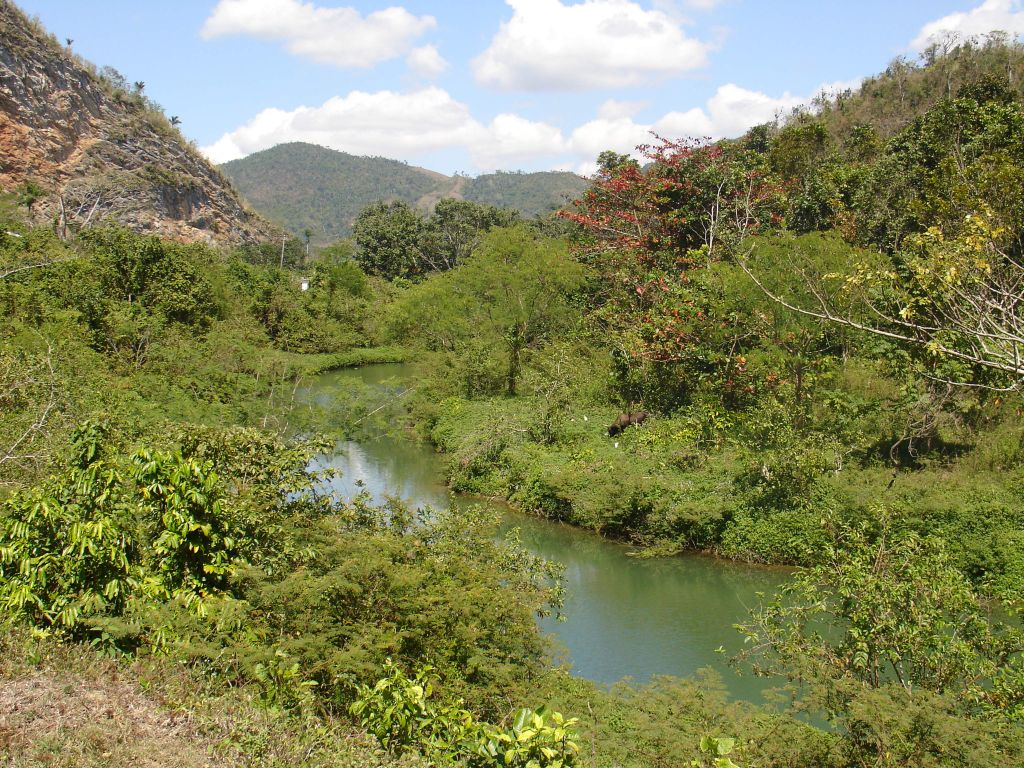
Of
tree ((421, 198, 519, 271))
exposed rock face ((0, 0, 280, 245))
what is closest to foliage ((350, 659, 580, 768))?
exposed rock face ((0, 0, 280, 245))

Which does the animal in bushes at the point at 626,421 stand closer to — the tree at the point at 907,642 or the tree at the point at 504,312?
the tree at the point at 504,312

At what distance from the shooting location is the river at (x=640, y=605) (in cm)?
1003

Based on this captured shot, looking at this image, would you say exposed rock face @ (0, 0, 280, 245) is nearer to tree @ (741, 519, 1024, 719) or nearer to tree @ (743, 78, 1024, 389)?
tree @ (743, 78, 1024, 389)

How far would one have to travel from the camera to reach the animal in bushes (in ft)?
56.2

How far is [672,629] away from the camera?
11.1m

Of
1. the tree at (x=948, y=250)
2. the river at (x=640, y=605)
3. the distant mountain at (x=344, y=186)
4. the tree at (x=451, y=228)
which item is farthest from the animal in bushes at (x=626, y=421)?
the distant mountain at (x=344, y=186)

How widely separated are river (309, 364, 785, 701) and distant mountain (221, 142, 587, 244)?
89.9 m

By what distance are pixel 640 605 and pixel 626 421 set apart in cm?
578

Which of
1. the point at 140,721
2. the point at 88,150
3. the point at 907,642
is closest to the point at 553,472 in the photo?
the point at 907,642

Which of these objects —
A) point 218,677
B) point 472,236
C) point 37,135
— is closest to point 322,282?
point 472,236

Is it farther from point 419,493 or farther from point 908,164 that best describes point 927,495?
point 908,164

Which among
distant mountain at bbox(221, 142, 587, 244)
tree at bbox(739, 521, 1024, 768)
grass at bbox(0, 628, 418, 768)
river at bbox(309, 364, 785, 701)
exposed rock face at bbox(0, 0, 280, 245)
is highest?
distant mountain at bbox(221, 142, 587, 244)

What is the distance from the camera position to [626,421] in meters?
17.2

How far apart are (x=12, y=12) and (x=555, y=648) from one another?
4179 centimetres
